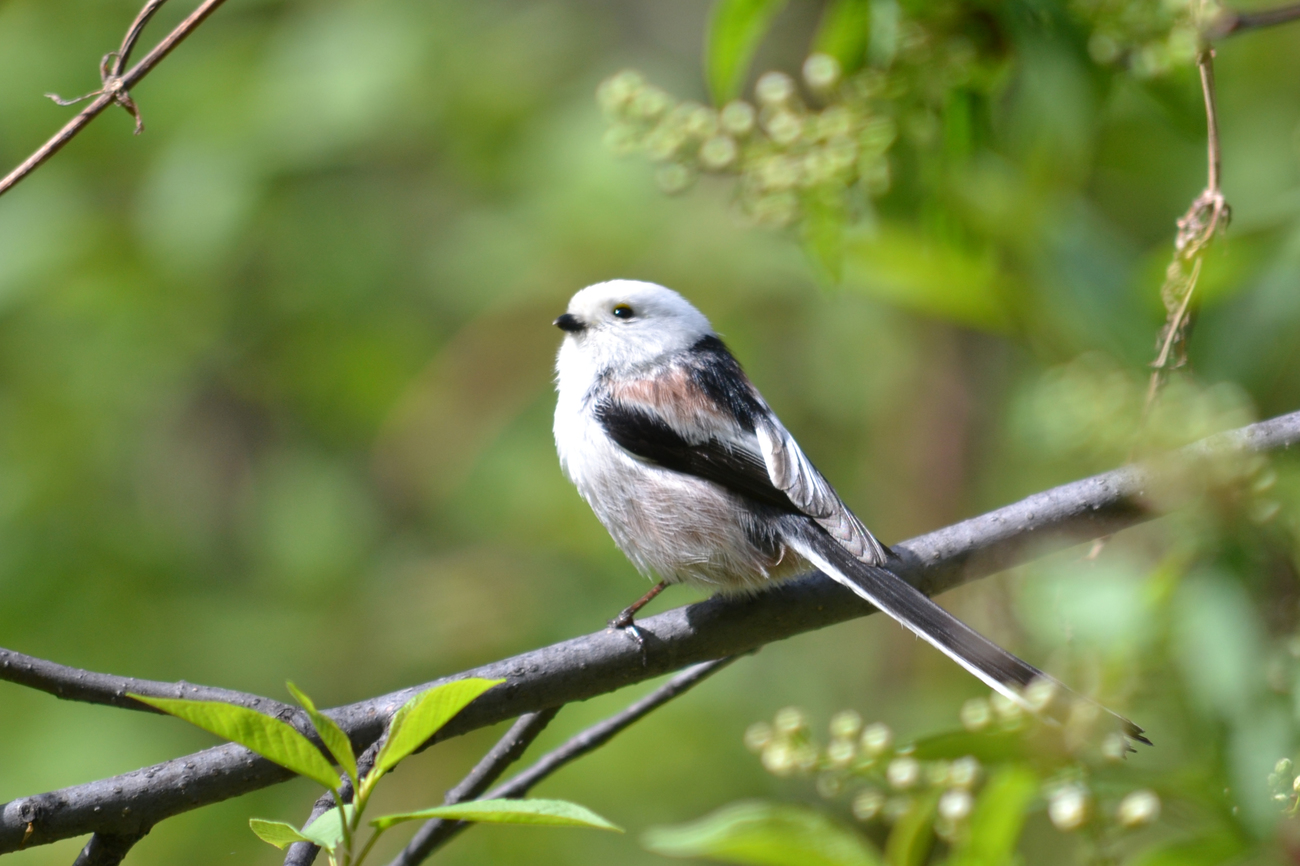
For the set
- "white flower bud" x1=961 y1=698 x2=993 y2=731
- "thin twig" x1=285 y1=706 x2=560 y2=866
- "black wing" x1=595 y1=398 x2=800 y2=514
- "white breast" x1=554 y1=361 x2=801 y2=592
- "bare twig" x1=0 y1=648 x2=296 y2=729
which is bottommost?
"bare twig" x1=0 y1=648 x2=296 y2=729

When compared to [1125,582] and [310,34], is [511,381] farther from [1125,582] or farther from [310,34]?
[1125,582]

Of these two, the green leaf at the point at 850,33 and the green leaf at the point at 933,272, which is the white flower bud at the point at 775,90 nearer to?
the green leaf at the point at 850,33

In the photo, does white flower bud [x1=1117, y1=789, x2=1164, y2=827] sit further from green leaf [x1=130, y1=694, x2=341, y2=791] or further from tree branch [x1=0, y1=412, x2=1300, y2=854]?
green leaf [x1=130, y1=694, x2=341, y2=791]

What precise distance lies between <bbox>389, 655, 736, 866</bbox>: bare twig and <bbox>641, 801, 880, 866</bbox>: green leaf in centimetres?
34

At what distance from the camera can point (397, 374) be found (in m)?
4.24

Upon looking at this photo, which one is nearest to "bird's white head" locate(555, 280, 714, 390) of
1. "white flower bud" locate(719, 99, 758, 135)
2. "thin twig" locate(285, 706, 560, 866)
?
"white flower bud" locate(719, 99, 758, 135)

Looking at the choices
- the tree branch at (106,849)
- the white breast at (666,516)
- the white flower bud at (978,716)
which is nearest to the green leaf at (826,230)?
the white breast at (666,516)

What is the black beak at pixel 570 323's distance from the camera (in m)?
2.73

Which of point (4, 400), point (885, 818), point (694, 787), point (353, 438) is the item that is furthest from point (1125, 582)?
point (4, 400)

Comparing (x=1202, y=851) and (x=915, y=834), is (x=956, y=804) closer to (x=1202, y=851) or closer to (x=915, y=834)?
(x=915, y=834)

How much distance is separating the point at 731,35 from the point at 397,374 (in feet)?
9.08

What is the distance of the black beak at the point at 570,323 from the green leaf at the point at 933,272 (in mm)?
826

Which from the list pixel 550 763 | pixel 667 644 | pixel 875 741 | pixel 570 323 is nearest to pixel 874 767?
pixel 875 741

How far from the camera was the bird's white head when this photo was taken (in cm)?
267
